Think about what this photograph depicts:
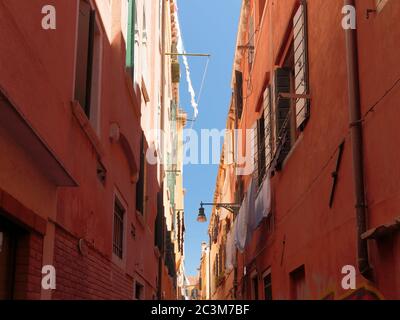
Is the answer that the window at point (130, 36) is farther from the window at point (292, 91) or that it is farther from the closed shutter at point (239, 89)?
the closed shutter at point (239, 89)

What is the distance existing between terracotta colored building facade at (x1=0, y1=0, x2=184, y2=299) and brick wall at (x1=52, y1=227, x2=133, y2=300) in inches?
0.4

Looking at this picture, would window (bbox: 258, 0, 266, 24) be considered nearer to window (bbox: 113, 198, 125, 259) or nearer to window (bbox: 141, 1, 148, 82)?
window (bbox: 141, 1, 148, 82)

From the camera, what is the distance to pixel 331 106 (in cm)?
661

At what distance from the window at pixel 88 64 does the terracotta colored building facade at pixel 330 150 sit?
239cm

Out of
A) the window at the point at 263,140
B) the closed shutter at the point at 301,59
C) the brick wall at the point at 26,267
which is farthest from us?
the window at the point at 263,140

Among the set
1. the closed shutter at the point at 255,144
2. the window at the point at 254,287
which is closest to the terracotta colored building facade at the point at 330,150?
the closed shutter at the point at 255,144

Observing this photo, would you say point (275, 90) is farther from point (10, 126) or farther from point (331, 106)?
point (10, 126)

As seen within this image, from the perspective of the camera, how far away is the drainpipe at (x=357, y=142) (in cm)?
530

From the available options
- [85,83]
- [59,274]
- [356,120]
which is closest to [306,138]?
[356,120]

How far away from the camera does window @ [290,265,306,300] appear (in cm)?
867

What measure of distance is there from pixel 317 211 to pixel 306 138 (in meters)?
1.07

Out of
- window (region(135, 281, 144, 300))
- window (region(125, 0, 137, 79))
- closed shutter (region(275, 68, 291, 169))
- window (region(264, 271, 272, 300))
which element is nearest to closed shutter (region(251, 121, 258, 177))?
window (region(264, 271, 272, 300))

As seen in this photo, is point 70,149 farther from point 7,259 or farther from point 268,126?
point 268,126

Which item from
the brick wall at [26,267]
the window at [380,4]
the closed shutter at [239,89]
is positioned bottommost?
the brick wall at [26,267]
